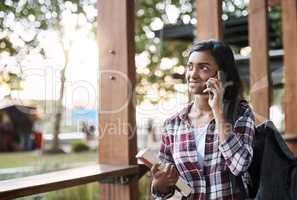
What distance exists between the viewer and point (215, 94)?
1.44 meters

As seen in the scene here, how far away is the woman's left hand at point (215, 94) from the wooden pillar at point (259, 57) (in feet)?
5.68

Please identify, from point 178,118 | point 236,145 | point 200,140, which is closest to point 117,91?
point 178,118

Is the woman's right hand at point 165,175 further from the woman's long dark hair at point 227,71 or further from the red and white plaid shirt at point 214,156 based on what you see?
the woman's long dark hair at point 227,71

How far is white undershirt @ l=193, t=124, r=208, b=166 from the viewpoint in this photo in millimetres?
1481

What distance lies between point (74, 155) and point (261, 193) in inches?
136

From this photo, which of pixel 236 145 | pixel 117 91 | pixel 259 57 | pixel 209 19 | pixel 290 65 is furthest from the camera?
pixel 290 65

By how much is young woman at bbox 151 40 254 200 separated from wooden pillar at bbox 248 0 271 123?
5.28 ft

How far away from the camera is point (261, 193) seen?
1.54 metres

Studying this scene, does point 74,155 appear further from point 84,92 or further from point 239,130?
point 239,130

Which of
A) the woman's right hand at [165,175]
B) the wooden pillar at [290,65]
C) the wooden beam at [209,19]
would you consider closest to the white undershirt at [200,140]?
the woman's right hand at [165,175]

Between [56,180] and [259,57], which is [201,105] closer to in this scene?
[56,180]

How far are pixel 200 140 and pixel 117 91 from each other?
0.56m

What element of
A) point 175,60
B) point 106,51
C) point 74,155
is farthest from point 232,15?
point 106,51

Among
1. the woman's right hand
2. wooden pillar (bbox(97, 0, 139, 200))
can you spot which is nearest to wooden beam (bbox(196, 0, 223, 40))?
wooden pillar (bbox(97, 0, 139, 200))
